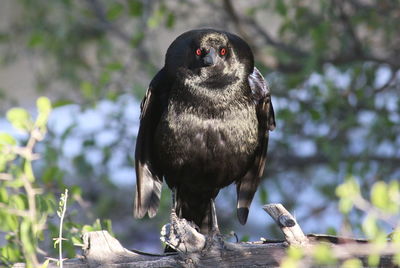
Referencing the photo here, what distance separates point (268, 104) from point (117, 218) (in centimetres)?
364

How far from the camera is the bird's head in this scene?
4.00 m

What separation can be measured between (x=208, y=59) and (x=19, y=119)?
Result: 1.23 metres

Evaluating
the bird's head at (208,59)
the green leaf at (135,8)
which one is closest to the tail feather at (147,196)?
the bird's head at (208,59)

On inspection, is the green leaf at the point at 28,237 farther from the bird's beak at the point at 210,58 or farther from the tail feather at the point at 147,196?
the bird's beak at the point at 210,58

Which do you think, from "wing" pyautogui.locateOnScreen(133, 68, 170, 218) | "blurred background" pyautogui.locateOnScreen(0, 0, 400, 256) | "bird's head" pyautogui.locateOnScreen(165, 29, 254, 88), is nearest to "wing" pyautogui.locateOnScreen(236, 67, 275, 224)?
"bird's head" pyautogui.locateOnScreen(165, 29, 254, 88)

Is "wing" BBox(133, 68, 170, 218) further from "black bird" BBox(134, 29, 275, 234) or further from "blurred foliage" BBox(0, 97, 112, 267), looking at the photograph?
"blurred foliage" BBox(0, 97, 112, 267)

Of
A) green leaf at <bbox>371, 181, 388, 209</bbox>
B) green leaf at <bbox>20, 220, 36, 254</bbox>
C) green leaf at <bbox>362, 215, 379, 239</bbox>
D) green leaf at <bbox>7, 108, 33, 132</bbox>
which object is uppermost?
green leaf at <bbox>7, 108, 33, 132</bbox>

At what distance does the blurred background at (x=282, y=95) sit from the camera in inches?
216

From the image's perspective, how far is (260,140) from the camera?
4.27m

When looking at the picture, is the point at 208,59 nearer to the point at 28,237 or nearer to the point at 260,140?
the point at 260,140

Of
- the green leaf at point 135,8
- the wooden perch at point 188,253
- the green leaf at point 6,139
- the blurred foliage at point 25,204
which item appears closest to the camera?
the wooden perch at point 188,253

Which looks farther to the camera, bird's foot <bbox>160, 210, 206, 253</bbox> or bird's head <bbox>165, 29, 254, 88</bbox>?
bird's head <bbox>165, 29, 254, 88</bbox>

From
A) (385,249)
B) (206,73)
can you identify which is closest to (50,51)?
(206,73)

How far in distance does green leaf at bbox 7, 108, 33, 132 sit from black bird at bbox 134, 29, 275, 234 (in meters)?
0.96
